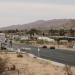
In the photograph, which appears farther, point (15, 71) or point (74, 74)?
point (15, 71)

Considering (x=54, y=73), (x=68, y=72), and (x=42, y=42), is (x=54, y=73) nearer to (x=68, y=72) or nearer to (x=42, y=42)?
(x=68, y=72)

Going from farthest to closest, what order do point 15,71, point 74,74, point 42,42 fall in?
point 42,42 → point 15,71 → point 74,74

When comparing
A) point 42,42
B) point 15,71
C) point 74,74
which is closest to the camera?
point 74,74

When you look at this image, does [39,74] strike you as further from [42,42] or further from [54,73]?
[42,42]

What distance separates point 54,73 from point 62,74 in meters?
1.51

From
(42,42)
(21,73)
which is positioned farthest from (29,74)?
(42,42)

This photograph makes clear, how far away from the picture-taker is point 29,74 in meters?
36.7

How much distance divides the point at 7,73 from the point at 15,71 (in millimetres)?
2803

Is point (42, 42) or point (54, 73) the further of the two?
point (42, 42)

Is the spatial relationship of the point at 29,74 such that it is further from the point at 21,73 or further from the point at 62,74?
the point at 62,74

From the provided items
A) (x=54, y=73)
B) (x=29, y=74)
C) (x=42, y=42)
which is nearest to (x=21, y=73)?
(x=29, y=74)

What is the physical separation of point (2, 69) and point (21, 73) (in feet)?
7.47

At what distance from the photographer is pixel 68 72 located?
37500 mm

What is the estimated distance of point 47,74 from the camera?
3700 cm
